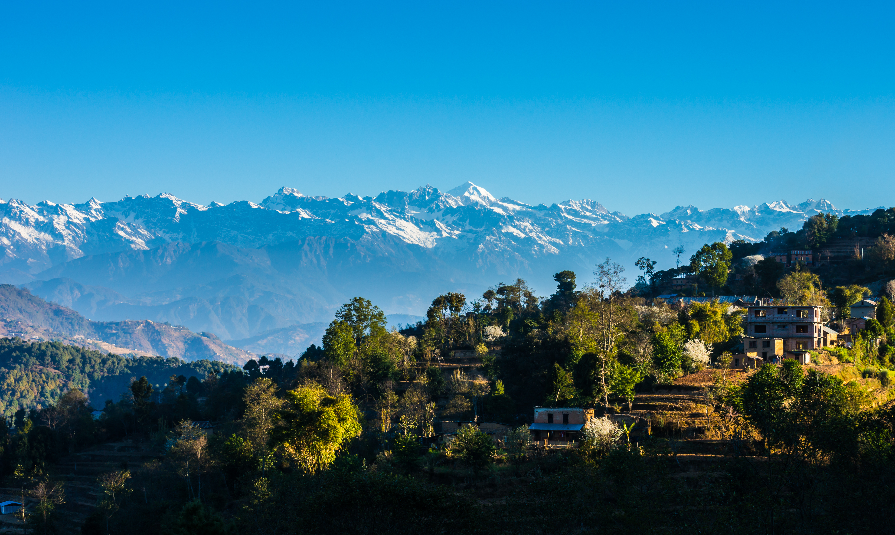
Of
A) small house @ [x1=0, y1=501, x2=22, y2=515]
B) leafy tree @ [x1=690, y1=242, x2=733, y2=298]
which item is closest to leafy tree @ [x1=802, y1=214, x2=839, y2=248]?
leafy tree @ [x1=690, y1=242, x2=733, y2=298]

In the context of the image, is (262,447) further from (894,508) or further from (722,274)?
(722,274)

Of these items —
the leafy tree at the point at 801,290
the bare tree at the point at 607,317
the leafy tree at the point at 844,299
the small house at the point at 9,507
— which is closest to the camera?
the bare tree at the point at 607,317

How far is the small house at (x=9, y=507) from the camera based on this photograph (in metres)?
69.9

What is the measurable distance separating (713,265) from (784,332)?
41.2 metres

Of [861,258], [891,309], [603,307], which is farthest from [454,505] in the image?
[861,258]

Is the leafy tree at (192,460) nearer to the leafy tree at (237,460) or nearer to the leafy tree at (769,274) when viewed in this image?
the leafy tree at (237,460)

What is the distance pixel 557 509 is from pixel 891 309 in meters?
52.8

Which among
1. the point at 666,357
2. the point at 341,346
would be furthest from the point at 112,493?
the point at 666,357

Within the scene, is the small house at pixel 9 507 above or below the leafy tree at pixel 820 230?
below

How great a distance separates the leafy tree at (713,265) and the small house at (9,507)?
8715 centimetres

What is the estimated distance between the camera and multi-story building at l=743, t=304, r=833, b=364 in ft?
200

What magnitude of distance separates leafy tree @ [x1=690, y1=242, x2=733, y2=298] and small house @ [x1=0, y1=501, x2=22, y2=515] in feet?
286

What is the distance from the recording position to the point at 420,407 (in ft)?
205

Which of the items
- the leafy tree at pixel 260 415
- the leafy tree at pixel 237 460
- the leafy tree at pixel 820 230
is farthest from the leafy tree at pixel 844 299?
the leafy tree at pixel 237 460
